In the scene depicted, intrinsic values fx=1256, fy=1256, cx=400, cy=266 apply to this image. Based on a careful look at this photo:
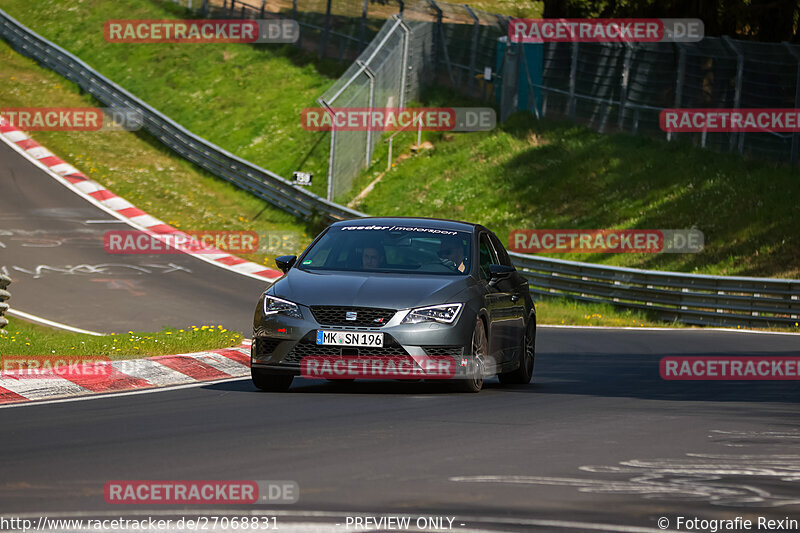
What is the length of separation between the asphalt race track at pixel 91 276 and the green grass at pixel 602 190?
8.46 meters

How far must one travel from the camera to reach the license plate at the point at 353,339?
413 inches

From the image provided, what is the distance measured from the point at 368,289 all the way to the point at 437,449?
3225 millimetres

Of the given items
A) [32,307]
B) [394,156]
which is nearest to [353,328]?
[32,307]

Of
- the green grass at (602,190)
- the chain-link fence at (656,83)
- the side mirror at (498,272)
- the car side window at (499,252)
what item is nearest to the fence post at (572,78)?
the chain-link fence at (656,83)

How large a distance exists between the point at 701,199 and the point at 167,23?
28858 mm

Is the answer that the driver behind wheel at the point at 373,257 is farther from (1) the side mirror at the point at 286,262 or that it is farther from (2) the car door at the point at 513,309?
(2) the car door at the point at 513,309

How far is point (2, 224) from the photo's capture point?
30109 mm

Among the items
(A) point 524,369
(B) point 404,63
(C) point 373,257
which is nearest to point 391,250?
(C) point 373,257

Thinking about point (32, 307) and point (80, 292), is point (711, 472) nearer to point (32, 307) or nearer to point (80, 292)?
point (32, 307)

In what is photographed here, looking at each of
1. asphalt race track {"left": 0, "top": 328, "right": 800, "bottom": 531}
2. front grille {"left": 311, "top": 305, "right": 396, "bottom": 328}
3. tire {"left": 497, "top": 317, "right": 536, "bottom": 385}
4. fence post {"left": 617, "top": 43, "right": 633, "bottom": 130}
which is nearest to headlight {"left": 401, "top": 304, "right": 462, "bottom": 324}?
front grille {"left": 311, "top": 305, "right": 396, "bottom": 328}

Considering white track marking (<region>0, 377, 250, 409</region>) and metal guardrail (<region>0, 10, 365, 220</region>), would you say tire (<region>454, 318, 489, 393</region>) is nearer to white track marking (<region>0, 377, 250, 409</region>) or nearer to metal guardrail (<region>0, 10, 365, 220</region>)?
white track marking (<region>0, 377, 250, 409</region>)

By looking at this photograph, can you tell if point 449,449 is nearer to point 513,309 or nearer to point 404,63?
point 513,309

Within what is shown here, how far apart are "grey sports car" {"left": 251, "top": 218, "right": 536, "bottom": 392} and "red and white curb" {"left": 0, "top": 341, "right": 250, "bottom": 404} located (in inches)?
48.9

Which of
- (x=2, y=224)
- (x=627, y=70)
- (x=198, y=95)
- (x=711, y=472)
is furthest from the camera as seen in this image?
(x=198, y=95)
